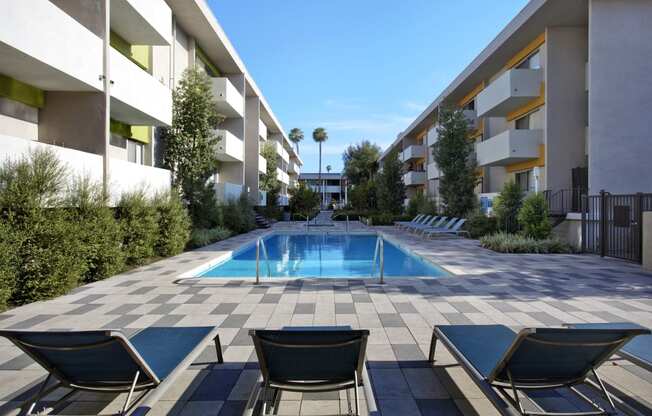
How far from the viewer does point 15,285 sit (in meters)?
6.84

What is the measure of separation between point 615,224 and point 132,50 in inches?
674

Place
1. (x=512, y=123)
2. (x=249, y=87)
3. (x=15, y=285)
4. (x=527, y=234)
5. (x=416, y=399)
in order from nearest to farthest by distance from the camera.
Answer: (x=416, y=399) → (x=15, y=285) → (x=527, y=234) → (x=512, y=123) → (x=249, y=87)

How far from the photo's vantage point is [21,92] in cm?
1031

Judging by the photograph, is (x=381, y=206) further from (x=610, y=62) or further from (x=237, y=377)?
(x=237, y=377)

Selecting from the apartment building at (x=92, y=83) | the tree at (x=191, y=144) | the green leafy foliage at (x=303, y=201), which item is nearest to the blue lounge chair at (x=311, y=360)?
the apartment building at (x=92, y=83)

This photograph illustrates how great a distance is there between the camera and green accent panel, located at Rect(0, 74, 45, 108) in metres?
9.78

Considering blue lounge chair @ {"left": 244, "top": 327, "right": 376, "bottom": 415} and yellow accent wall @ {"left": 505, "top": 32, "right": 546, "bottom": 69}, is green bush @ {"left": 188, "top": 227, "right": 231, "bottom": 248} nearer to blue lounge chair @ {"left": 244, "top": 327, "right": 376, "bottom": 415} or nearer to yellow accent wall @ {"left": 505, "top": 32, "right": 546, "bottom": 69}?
blue lounge chair @ {"left": 244, "top": 327, "right": 376, "bottom": 415}

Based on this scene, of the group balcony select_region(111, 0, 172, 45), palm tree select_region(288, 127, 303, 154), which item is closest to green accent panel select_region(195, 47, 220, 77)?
balcony select_region(111, 0, 172, 45)

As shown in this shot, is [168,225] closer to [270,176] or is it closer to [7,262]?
[7,262]

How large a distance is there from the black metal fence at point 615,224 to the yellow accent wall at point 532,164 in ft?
14.7

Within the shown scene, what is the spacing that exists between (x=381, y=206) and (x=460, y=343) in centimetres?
3153

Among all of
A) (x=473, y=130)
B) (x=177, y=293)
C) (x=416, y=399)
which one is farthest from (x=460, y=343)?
(x=473, y=130)

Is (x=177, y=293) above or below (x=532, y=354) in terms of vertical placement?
below

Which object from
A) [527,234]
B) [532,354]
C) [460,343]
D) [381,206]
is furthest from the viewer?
[381,206]
